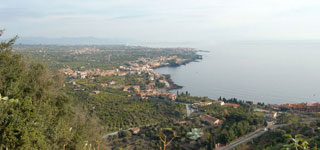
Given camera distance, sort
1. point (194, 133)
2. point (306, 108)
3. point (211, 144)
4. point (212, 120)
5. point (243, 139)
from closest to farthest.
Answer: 1. point (194, 133)
2. point (211, 144)
3. point (243, 139)
4. point (212, 120)
5. point (306, 108)

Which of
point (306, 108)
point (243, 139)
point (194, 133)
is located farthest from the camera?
point (306, 108)

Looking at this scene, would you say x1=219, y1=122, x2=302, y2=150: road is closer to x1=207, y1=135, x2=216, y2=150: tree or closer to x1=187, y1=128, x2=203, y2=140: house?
x1=207, y1=135, x2=216, y2=150: tree

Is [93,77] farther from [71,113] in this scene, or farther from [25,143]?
[25,143]

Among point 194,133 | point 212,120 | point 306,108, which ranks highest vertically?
point 194,133

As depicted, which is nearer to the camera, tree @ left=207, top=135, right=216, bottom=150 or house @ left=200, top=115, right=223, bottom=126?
tree @ left=207, top=135, right=216, bottom=150

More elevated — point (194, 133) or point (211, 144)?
point (194, 133)

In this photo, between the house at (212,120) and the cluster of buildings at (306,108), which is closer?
the house at (212,120)

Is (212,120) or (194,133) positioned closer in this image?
(194,133)

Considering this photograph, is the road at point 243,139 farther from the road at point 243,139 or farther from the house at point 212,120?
the house at point 212,120

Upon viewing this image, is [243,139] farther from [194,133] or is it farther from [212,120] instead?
[194,133]

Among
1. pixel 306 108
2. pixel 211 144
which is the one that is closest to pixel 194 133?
pixel 211 144

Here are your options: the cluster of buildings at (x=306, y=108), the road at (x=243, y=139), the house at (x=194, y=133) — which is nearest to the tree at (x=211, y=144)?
the road at (x=243, y=139)

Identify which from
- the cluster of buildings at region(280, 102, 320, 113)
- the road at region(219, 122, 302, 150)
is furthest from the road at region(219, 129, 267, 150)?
the cluster of buildings at region(280, 102, 320, 113)
